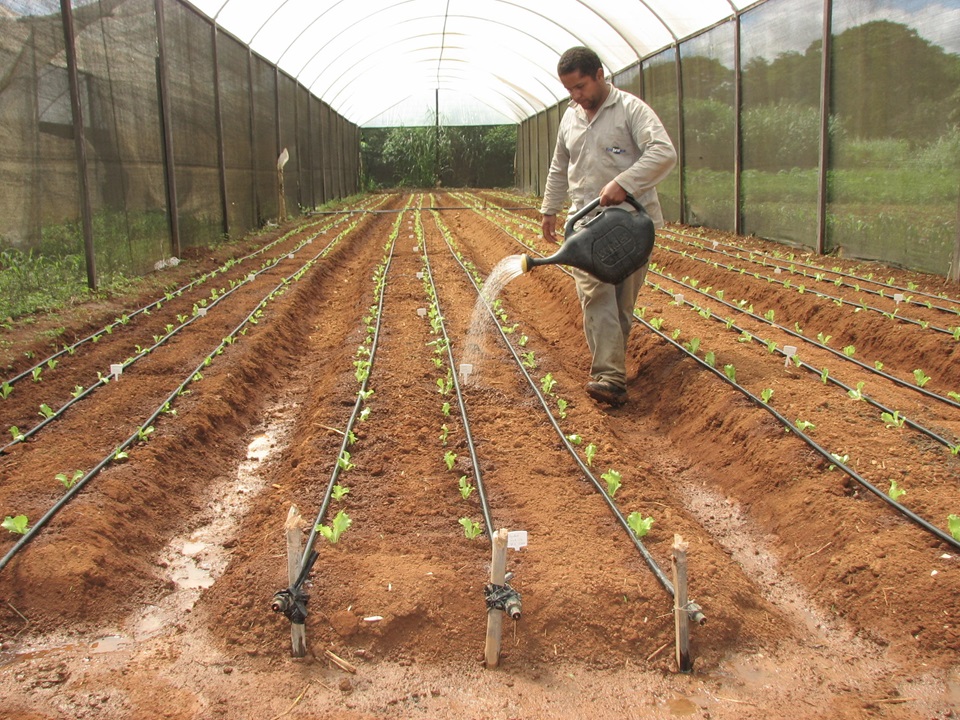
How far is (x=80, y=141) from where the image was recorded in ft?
24.3

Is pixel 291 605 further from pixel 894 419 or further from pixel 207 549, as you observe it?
pixel 894 419

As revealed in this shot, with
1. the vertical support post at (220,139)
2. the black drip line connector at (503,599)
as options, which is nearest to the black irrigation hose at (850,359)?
the black drip line connector at (503,599)

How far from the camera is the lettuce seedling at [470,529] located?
3127 millimetres

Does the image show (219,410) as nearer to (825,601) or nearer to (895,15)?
(825,601)

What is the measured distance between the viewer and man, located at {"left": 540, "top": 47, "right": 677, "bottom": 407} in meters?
4.17

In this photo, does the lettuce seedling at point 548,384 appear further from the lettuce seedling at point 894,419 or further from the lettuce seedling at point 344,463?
the lettuce seedling at point 894,419

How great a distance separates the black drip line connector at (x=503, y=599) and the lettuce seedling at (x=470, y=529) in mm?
699

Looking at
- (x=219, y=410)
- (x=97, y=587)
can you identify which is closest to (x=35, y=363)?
(x=219, y=410)

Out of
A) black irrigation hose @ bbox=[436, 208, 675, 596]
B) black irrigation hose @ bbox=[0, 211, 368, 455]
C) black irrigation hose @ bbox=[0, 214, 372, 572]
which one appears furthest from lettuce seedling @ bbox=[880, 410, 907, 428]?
black irrigation hose @ bbox=[0, 211, 368, 455]

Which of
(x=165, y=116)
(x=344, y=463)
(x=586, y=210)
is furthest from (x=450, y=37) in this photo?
(x=344, y=463)

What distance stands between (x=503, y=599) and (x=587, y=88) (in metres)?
3.07

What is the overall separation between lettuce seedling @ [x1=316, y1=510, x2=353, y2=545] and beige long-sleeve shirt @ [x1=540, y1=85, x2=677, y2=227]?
2214 mm

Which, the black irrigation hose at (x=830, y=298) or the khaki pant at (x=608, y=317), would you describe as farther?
the black irrigation hose at (x=830, y=298)

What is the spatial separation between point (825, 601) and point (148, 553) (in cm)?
273
